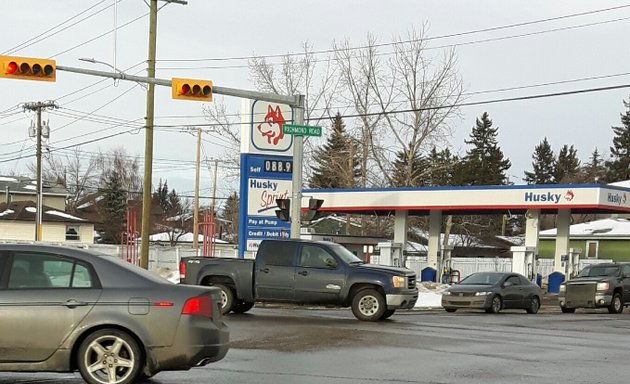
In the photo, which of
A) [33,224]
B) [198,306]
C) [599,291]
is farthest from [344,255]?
[33,224]

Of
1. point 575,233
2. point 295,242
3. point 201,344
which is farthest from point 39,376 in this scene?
point 575,233

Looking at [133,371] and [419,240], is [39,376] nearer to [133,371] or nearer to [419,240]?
[133,371]

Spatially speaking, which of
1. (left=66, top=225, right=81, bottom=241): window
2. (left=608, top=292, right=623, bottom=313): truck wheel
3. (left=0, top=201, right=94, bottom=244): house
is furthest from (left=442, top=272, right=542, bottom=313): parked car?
(left=66, top=225, right=81, bottom=241): window

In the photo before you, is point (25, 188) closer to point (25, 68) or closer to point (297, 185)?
point (297, 185)

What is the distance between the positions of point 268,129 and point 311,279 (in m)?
13.6

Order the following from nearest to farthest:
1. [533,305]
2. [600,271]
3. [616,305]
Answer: [533,305] < [616,305] < [600,271]

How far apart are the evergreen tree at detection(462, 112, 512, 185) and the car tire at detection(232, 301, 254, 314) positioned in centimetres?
7516

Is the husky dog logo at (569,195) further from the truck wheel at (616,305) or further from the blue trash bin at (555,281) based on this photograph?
the truck wheel at (616,305)

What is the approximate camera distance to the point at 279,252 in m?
20.8

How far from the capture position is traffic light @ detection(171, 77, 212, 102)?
24.1 metres

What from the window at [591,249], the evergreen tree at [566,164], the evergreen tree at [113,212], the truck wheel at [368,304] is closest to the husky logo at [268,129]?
the truck wheel at [368,304]

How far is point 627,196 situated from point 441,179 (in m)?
56.7

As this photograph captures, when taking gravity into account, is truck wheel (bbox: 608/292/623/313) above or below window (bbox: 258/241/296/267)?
below

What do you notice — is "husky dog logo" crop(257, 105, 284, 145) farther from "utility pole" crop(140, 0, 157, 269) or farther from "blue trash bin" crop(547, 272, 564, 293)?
"blue trash bin" crop(547, 272, 564, 293)
